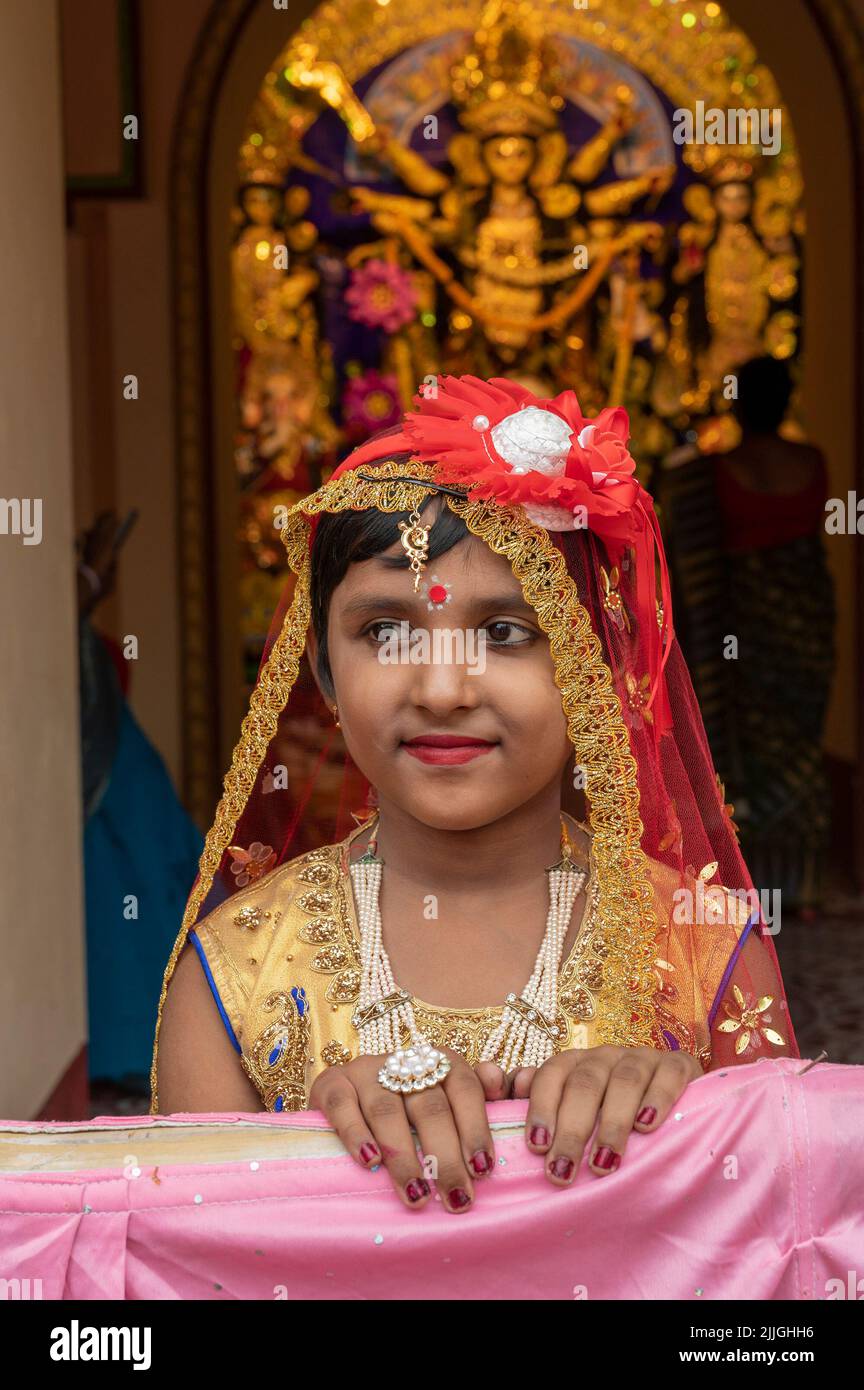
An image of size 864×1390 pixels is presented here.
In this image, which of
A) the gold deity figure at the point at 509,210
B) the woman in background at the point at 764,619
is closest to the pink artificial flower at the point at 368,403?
the gold deity figure at the point at 509,210

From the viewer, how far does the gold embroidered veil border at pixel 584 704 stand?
1328 millimetres

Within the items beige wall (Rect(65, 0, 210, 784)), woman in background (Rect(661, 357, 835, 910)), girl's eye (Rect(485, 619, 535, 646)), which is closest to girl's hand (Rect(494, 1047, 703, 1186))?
girl's eye (Rect(485, 619, 535, 646))

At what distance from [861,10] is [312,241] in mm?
2895

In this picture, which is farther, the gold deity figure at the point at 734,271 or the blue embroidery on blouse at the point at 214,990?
the gold deity figure at the point at 734,271

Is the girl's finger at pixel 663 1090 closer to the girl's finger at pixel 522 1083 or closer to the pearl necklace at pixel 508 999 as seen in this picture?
→ the girl's finger at pixel 522 1083

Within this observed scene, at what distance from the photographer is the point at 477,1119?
109cm

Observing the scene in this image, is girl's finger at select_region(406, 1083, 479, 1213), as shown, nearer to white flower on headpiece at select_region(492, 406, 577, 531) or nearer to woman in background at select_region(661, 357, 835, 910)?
white flower on headpiece at select_region(492, 406, 577, 531)

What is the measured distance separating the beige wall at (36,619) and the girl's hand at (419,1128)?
1.32 meters

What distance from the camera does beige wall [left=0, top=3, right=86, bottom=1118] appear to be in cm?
241

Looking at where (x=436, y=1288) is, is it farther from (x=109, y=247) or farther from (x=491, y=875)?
(x=109, y=247)

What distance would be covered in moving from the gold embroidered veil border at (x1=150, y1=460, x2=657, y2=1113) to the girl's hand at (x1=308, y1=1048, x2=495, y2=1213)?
28cm

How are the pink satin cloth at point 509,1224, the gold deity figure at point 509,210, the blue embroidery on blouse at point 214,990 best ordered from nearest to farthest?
the pink satin cloth at point 509,1224 → the blue embroidery on blouse at point 214,990 → the gold deity figure at point 509,210

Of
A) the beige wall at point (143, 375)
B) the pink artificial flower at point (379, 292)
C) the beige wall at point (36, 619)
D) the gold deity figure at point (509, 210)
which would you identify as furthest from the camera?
the pink artificial flower at point (379, 292)
